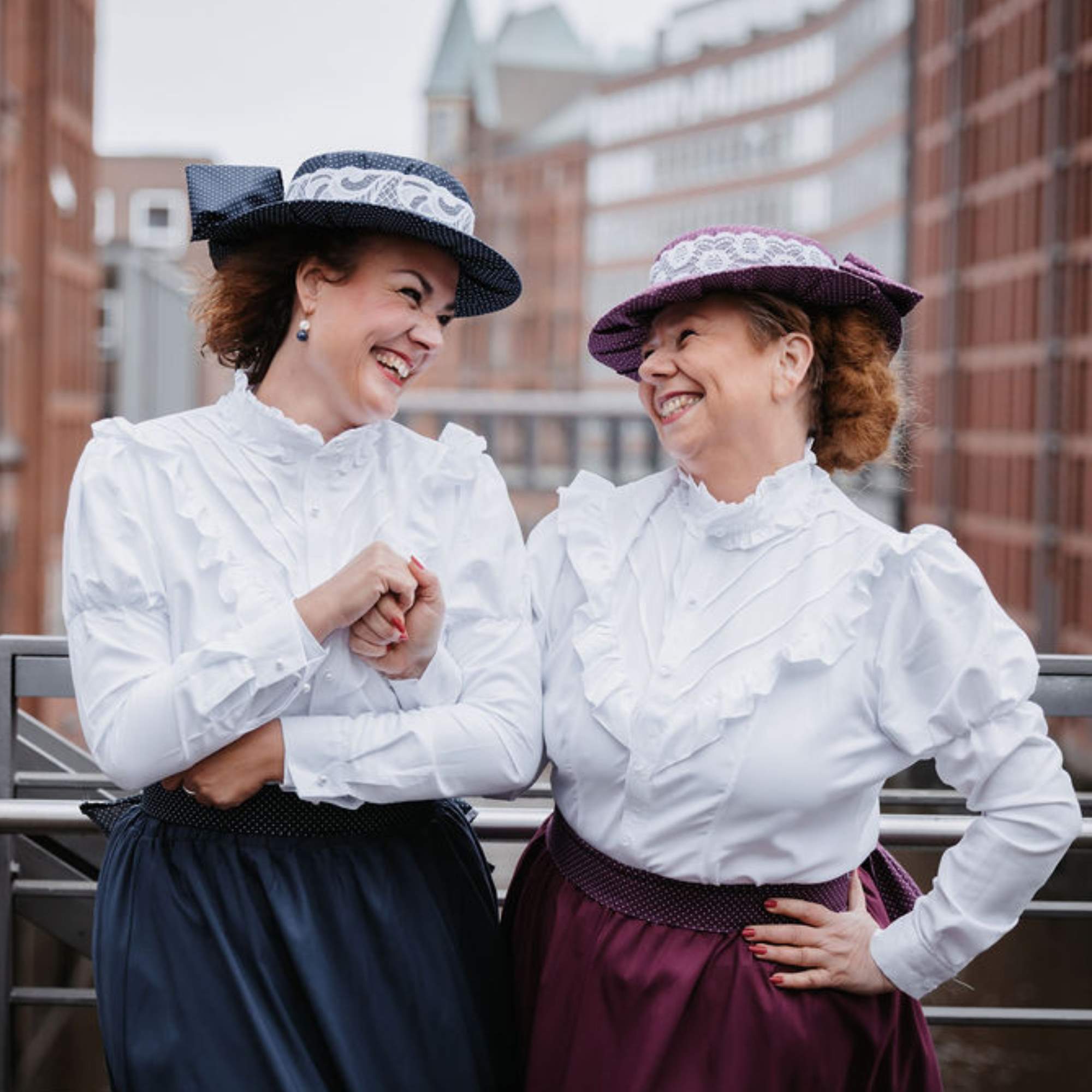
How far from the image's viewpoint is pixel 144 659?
129 centimetres

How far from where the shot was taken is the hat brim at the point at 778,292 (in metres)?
1.39

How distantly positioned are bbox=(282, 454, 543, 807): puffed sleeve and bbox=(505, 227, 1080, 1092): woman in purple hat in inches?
2.3

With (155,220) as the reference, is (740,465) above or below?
below

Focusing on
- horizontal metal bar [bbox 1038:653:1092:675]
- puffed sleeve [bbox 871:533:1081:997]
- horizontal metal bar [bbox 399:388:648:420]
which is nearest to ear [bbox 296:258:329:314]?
puffed sleeve [bbox 871:533:1081:997]

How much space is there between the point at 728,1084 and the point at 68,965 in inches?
587

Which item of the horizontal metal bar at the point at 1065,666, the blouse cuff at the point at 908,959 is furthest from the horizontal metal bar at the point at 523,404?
the blouse cuff at the point at 908,959

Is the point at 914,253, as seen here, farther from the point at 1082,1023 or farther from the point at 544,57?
the point at 544,57

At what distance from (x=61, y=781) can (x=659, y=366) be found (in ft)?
2.55

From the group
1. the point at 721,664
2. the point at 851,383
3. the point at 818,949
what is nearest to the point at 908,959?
the point at 818,949

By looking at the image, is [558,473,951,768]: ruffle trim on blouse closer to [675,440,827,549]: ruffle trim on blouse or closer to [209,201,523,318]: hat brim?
[675,440,827,549]: ruffle trim on blouse

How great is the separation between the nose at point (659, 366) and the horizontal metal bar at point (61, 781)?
2.29 feet

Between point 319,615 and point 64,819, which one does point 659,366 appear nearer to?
point 319,615

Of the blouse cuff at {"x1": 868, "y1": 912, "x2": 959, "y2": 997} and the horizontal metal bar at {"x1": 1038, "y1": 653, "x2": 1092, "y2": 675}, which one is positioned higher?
the horizontal metal bar at {"x1": 1038, "y1": 653, "x2": 1092, "y2": 675}

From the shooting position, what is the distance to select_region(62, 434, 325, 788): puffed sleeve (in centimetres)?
125
